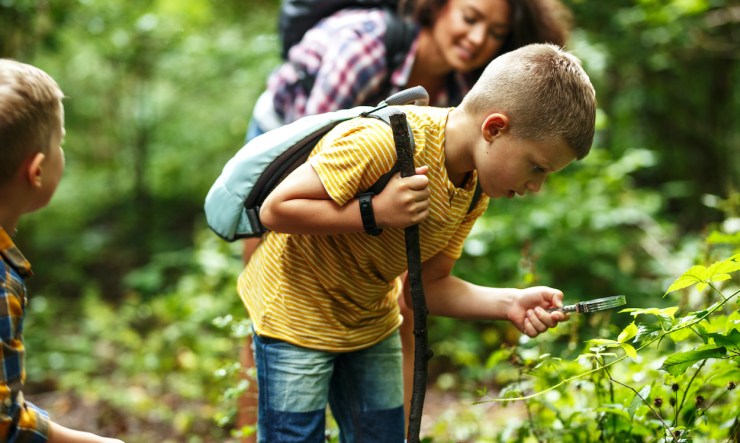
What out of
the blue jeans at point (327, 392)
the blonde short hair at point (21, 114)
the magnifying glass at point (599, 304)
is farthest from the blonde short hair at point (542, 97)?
the blonde short hair at point (21, 114)

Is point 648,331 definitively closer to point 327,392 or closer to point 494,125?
point 494,125

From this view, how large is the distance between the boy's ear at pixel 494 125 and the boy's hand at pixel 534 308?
19.2 inches

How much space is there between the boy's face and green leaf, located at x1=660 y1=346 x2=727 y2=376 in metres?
0.58

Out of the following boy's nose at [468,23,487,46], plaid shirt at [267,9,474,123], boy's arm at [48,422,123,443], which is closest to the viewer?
boy's arm at [48,422,123,443]

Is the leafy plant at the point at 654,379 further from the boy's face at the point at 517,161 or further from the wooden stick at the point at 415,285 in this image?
the boy's face at the point at 517,161

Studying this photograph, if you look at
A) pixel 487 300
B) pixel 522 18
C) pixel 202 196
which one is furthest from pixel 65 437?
pixel 202 196

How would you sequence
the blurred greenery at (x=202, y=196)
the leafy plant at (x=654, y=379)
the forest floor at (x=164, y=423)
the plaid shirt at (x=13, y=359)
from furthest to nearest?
the blurred greenery at (x=202, y=196) → the forest floor at (x=164, y=423) → the leafy plant at (x=654, y=379) → the plaid shirt at (x=13, y=359)

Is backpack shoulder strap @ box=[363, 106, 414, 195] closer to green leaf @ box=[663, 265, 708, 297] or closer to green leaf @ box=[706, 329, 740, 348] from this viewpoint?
green leaf @ box=[663, 265, 708, 297]

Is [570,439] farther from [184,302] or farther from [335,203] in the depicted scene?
[184,302]

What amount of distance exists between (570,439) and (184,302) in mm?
3599

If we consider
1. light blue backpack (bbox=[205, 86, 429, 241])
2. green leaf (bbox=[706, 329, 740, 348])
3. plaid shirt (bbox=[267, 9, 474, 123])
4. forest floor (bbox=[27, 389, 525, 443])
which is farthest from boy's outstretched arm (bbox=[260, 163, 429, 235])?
forest floor (bbox=[27, 389, 525, 443])

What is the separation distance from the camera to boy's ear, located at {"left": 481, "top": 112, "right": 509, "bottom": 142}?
190 centimetres

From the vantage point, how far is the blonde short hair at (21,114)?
175 cm

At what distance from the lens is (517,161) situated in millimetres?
1938
